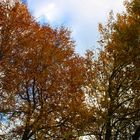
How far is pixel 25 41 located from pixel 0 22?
5.80 feet

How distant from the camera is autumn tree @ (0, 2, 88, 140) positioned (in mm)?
20688

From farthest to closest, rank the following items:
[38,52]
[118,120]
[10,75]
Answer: [38,52] → [10,75] → [118,120]

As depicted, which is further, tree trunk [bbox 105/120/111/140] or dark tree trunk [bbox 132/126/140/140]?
dark tree trunk [bbox 132/126/140/140]

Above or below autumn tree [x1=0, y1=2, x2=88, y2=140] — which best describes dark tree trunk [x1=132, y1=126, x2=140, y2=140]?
below

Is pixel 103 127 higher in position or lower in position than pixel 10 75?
lower

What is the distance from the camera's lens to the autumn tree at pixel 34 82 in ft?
67.9

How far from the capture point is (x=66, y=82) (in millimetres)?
22484

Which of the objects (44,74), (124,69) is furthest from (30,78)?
(124,69)

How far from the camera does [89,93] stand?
19375 millimetres

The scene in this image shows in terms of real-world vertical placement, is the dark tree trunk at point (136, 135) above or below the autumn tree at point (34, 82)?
below

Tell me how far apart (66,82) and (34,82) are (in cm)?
191

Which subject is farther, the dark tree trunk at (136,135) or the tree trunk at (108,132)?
the dark tree trunk at (136,135)

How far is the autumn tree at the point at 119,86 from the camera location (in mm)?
17203

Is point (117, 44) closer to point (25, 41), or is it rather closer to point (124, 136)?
point (124, 136)
